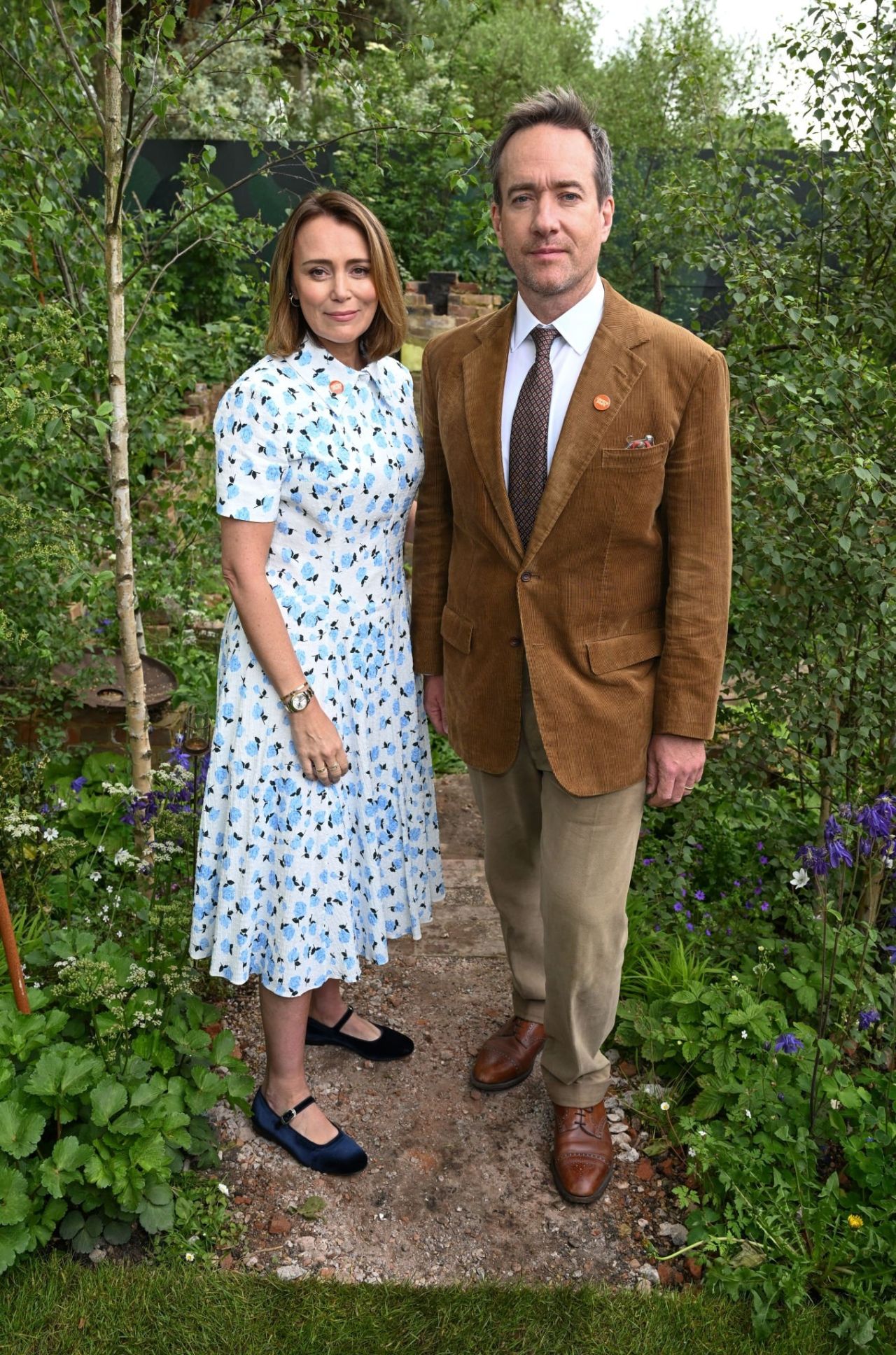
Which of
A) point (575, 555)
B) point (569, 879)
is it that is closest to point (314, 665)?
point (575, 555)

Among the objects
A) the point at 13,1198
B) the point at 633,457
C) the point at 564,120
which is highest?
the point at 564,120

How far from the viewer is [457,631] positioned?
2.54m

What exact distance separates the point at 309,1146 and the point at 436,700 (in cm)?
113

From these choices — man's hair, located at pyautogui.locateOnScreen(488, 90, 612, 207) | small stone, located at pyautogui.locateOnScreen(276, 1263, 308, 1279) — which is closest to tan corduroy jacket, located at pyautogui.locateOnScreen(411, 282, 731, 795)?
man's hair, located at pyautogui.locateOnScreen(488, 90, 612, 207)

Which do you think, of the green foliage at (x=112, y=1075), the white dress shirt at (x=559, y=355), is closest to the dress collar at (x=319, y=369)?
the white dress shirt at (x=559, y=355)

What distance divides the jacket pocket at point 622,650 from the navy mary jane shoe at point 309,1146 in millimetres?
1296

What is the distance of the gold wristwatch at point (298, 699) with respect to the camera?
2361mm

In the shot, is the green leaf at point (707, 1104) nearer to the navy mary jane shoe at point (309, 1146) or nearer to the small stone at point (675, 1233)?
the small stone at point (675, 1233)

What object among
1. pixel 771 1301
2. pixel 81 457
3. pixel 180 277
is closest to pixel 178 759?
pixel 81 457

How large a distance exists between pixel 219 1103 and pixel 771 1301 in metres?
1.38

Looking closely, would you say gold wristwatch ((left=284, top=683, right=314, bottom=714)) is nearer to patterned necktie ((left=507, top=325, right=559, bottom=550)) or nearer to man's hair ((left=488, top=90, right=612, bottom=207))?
patterned necktie ((left=507, top=325, right=559, bottom=550))

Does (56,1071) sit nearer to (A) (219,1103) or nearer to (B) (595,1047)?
(A) (219,1103)

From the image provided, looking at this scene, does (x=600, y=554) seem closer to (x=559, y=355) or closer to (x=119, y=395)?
(x=559, y=355)

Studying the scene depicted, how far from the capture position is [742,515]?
10.00 feet
